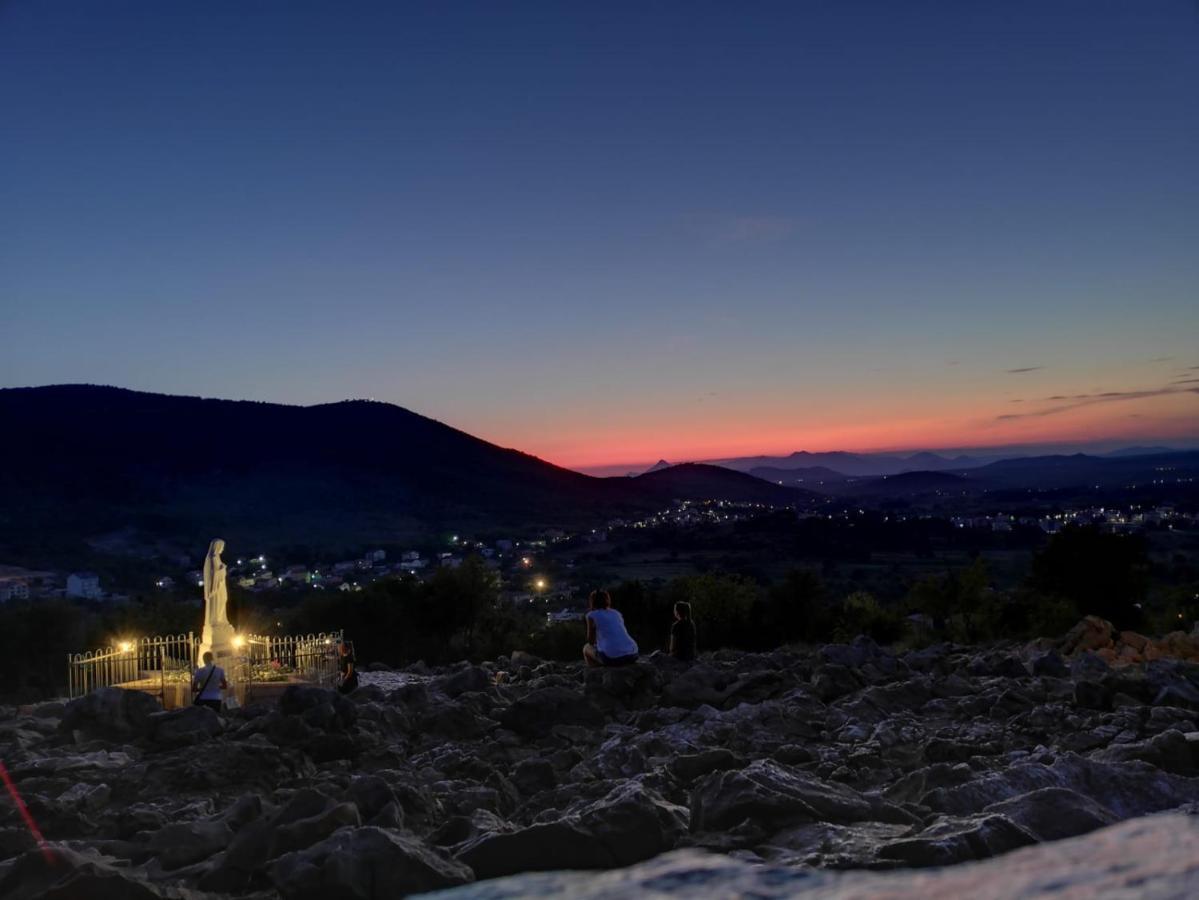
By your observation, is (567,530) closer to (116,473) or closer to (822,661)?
(116,473)

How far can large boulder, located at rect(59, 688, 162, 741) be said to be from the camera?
9969mm

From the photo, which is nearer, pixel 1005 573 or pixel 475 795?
pixel 475 795

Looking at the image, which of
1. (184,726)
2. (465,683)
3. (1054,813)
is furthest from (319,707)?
(1054,813)

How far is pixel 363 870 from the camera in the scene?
504cm

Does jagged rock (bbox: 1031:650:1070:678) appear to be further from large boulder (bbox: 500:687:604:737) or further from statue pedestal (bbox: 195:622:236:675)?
statue pedestal (bbox: 195:622:236:675)

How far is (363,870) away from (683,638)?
9326mm

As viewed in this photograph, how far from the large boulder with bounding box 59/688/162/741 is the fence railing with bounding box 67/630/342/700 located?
437cm

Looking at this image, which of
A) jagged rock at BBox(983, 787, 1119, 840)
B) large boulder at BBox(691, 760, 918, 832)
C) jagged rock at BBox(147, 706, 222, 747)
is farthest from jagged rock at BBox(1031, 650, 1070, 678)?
jagged rock at BBox(147, 706, 222, 747)

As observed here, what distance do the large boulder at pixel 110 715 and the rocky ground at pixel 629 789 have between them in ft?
0.09

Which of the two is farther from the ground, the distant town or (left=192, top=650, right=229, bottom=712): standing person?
(left=192, top=650, right=229, bottom=712): standing person

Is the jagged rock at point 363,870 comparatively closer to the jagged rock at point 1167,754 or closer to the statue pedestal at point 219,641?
the jagged rock at point 1167,754

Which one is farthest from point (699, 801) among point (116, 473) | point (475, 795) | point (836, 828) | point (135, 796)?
point (116, 473)

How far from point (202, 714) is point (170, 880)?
5.08m

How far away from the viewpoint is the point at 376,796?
6.35 metres
